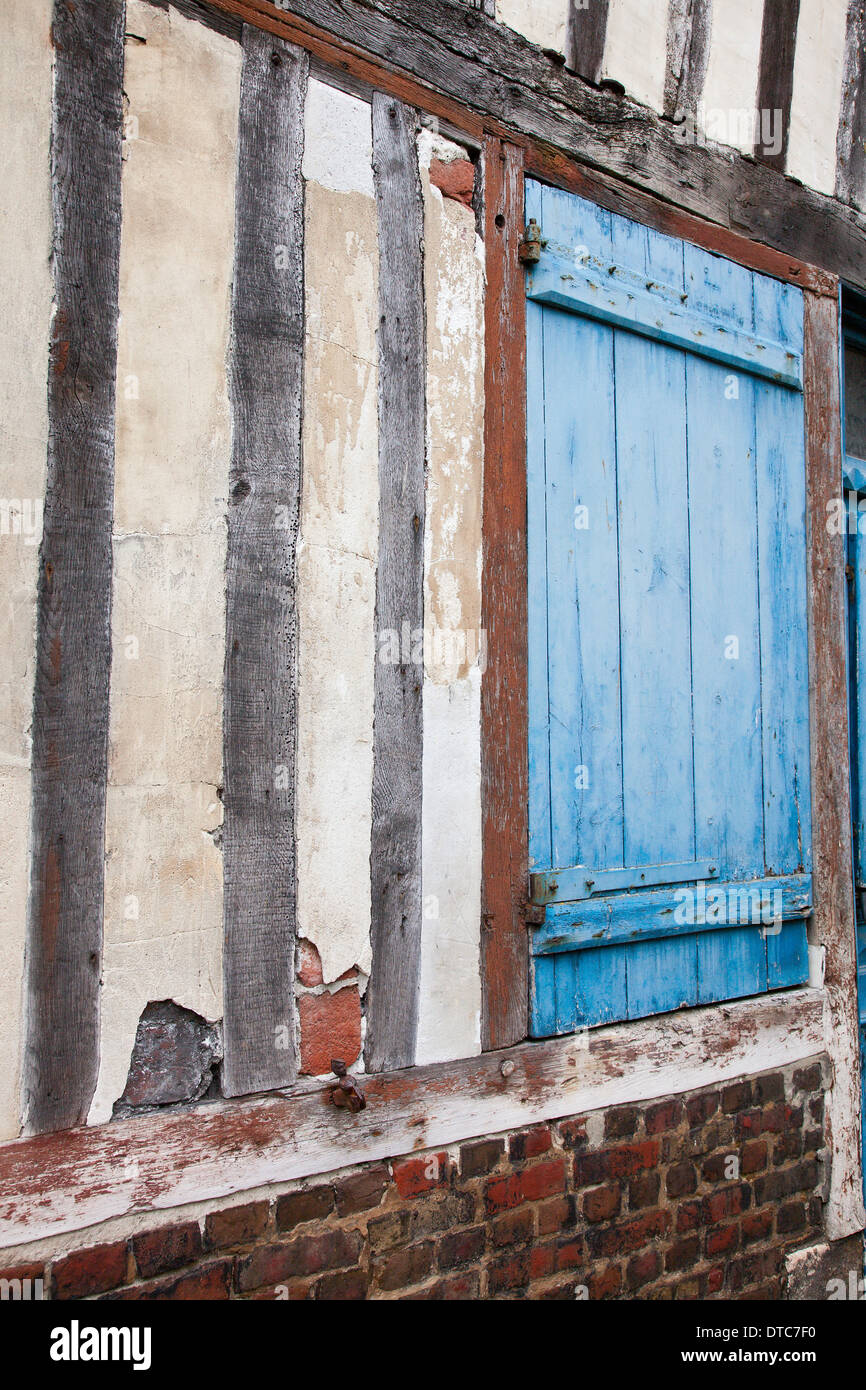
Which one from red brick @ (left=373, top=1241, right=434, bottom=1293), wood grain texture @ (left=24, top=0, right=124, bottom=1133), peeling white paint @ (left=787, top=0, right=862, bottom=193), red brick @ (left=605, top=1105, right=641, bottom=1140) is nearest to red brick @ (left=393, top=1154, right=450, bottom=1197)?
red brick @ (left=373, top=1241, right=434, bottom=1293)

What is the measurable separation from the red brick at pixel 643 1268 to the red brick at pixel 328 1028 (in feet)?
3.73

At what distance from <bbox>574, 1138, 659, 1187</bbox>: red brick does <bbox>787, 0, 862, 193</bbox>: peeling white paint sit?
10.5 feet

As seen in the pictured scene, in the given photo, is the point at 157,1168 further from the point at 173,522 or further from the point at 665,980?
the point at 665,980

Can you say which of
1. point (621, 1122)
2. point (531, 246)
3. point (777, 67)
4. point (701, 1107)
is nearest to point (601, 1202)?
point (621, 1122)

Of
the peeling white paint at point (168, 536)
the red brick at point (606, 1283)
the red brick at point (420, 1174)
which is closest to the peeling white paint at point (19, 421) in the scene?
the peeling white paint at point (168, 536)

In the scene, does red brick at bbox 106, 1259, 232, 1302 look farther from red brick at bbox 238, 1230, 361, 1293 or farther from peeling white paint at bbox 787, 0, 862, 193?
peeling white paint at bbox 787, 0, 862, 193

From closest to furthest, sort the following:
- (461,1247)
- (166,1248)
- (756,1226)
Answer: (166,1248)
(461,1247)
(756,1226)

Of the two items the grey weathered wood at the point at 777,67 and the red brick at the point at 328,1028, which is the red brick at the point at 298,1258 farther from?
the grey weathered wood at the point at 777,67

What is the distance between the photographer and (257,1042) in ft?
7.21

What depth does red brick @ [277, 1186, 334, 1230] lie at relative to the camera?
7.28 ft

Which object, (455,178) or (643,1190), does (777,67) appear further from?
(643,1190)

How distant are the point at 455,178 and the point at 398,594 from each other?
112 cm

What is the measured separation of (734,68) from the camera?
10.9 ft

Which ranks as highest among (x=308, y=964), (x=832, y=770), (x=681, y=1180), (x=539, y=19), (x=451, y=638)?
(x=539, y=19)
